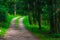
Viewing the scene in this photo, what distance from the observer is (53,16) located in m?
24.0

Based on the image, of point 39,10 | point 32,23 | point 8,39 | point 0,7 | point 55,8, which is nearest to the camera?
point 8,39

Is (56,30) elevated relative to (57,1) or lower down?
lower down

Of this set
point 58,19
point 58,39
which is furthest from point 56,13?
point 58,39

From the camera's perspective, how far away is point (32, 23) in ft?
133

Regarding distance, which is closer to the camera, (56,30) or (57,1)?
(57,1)

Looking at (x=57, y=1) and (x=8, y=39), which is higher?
(x=57, y=1)

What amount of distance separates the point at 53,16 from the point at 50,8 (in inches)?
41.4

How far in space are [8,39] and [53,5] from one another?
6933mm

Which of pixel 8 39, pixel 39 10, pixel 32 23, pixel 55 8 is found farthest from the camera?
pixel 32 23

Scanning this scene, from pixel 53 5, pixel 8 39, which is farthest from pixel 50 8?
pixel 8 39

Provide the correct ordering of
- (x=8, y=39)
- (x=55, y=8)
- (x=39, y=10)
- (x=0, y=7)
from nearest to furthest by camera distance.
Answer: (x=8, y=39) → (x=55, y=8) → (x=0, y=7) → (x=39, y=10)

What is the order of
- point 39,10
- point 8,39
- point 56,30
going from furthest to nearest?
point 39,10 → point 56,30 → point 8,39

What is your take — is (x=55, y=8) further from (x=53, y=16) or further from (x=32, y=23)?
(x=32, y=23)

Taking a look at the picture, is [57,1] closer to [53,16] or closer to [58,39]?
[53,16]
